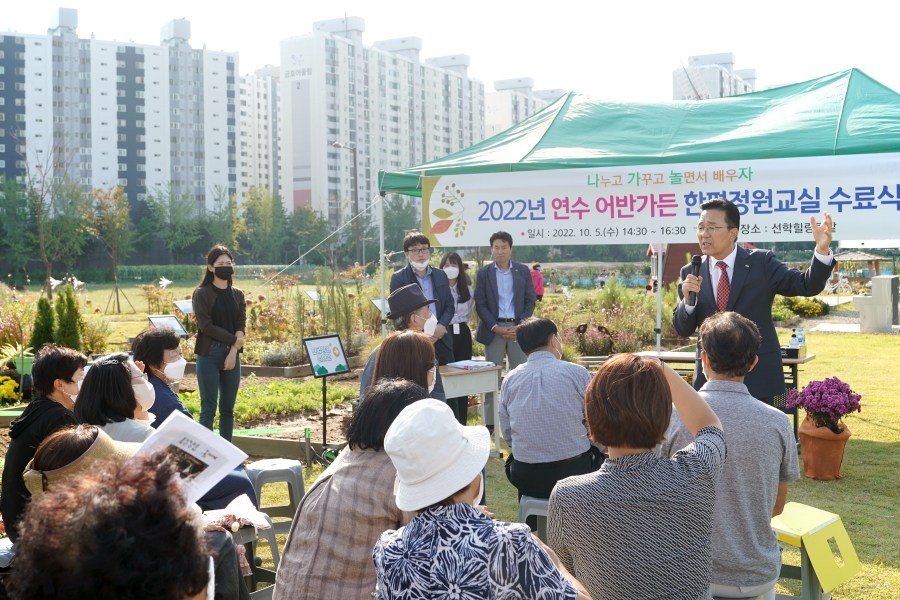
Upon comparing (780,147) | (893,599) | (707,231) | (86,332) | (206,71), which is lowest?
(893,599)

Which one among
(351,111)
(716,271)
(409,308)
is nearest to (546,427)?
(409,308)

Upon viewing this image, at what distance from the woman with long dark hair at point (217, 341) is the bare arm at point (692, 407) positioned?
4.42m

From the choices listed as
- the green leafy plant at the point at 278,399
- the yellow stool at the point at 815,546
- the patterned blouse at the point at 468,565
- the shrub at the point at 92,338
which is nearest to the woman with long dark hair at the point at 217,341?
the green leafy plant at the point at 278,399

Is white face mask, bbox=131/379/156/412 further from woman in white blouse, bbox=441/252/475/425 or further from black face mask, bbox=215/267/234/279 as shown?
woman in white blouse, bbox=441/252/475/425

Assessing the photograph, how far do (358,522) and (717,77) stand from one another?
108102mm

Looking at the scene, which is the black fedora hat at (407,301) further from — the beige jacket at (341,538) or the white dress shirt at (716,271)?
the beige jacket at (341,538)

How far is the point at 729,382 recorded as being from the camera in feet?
9.16

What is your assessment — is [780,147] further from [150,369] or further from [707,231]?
[150,369]

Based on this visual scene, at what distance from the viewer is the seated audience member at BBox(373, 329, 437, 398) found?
3346 millimetres

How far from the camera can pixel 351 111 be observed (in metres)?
93.1

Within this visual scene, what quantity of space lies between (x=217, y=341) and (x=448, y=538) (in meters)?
4.79

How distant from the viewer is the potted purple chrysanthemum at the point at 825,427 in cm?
577

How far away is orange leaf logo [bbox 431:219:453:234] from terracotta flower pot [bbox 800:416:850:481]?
3416 millimetres

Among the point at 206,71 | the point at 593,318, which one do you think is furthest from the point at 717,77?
the point at 593,318
